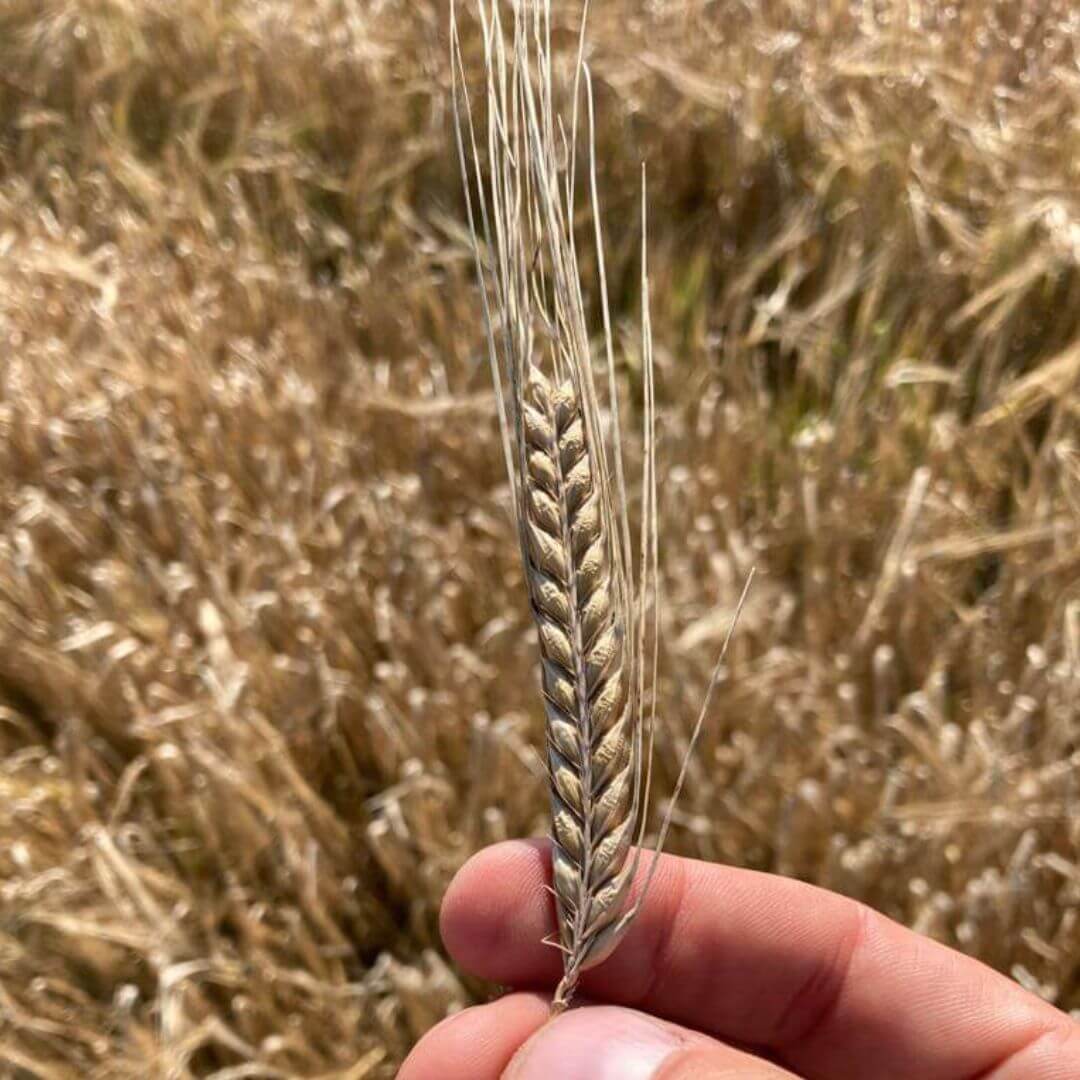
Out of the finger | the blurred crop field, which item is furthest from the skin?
the blurred crop field

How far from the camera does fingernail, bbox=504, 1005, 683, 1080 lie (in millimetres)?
965

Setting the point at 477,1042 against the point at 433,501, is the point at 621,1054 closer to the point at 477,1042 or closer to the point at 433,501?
the point at 477,1042

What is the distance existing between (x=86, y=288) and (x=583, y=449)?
4.49 feet

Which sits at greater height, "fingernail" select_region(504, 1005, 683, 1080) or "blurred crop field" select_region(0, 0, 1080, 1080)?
"blurred crop field" select_region(0, 0, 1080, 1080)

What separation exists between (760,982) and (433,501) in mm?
783

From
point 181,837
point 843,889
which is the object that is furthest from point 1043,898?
point 181,837

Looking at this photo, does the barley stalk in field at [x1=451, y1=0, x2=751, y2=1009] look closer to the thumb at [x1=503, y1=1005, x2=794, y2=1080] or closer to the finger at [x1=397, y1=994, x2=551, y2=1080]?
the thumb at [x1=503, y1=1005, x2=794, y2=1080]

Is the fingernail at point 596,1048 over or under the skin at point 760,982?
over

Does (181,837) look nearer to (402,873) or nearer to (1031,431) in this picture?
(402,873)

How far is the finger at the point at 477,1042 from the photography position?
1.12m

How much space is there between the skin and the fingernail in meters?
0.13

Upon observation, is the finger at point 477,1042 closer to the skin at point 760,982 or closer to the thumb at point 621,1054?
the skin at point 760,982

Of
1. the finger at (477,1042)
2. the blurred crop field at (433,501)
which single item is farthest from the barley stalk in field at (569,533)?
the blurred crop field at (433,501)

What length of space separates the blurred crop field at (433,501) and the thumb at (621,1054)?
0.35 meters
